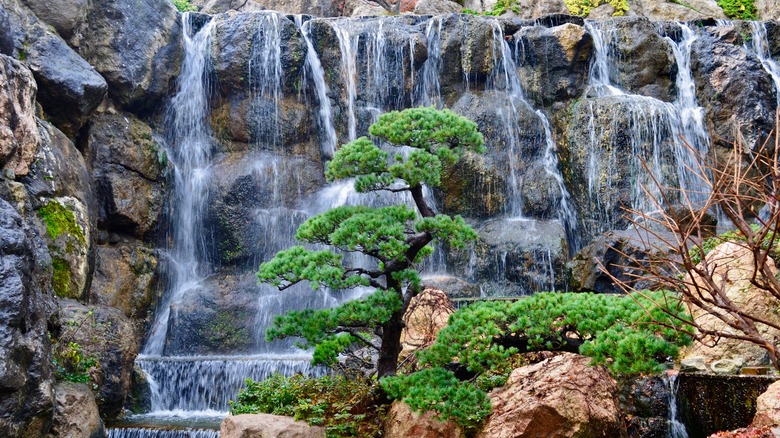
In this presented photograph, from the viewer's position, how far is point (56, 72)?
1212 cm

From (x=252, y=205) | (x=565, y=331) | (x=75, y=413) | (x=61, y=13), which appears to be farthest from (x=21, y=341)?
(x=61, y=13)

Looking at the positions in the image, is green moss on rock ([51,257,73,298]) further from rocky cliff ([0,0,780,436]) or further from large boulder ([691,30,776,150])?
large boulder ([691,30,776,150])

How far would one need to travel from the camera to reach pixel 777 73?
691 inches

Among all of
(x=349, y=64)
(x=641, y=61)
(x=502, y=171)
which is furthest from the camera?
(x=641, y=61)

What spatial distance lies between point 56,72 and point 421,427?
9846 mm

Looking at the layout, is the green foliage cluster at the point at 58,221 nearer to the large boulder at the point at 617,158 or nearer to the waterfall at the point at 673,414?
the waterfall at the point at 673,414

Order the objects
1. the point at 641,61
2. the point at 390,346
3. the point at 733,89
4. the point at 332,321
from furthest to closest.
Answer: the point at 641,61 < the point at 733,89 < the point at 390,346 < the point at 332,321

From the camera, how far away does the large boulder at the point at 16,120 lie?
29.6 feet

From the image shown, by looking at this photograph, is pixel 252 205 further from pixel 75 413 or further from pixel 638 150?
pixel 638 150

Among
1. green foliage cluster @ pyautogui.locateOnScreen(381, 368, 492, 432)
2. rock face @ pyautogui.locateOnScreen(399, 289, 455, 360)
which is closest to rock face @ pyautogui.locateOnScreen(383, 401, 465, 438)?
green foliage cluster @ pyautogui.locateOnScreen(381, 368, 492, 432)

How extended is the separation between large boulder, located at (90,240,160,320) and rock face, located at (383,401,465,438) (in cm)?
819

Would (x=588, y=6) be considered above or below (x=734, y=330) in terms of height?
above

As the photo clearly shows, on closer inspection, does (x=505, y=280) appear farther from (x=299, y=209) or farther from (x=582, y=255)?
(x=299, y=209)

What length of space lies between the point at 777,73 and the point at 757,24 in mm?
1799
